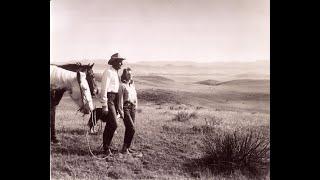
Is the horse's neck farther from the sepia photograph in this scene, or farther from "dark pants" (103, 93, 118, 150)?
"dark pants" (103, 93, 118, 150)

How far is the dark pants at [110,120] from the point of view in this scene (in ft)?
18.8

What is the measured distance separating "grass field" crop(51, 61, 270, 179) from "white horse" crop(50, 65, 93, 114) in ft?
0.31

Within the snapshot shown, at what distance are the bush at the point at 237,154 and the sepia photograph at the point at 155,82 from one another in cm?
1

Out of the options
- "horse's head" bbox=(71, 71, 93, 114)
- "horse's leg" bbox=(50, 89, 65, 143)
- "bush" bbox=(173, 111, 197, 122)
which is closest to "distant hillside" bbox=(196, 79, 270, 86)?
"bush" bbox=(173, 111, 197, 122)

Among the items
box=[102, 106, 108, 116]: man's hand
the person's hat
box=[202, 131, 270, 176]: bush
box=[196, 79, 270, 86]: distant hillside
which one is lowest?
box=[202, 131, 270, 176]: bush

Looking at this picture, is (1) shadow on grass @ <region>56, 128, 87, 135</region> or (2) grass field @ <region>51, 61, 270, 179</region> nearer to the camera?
(2) grass field @ <region>51, 61, 270, 179</region>

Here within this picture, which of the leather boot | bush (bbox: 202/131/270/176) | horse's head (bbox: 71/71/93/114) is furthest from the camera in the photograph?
horse's head (bbox: 71/71/93/114)

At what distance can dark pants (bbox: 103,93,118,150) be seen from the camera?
573cm

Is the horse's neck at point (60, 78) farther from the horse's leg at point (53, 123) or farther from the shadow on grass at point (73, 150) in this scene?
the shadow on grass at point (73, 150)

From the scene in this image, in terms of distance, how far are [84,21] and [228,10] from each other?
1663 millimetres

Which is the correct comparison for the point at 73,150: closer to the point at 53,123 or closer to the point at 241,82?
the point at 53,123

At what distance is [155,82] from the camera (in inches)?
231

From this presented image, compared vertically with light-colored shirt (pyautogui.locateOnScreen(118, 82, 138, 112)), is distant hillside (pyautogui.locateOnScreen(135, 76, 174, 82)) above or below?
above
